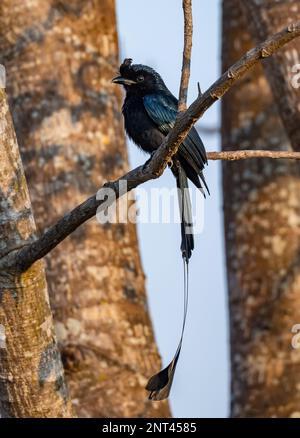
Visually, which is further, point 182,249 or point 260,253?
point 260,253

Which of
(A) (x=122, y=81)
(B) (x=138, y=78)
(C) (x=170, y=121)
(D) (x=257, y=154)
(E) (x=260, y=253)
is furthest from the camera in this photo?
(E) (x=260, y=253)

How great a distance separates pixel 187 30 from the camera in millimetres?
3688

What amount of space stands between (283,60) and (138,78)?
86cm

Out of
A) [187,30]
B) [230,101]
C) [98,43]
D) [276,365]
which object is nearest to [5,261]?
[187,30]

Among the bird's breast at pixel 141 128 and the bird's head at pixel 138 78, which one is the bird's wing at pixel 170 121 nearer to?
the bird's breast at pixel 141 128

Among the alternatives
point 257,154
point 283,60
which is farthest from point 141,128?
point 257,154

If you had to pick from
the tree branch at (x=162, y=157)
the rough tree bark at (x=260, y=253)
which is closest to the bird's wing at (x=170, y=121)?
the tree branch at (x=162, y=157)

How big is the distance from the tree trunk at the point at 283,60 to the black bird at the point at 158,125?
22.6 inches

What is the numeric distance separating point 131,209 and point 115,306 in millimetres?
648

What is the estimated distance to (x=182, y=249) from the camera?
4.55 meters

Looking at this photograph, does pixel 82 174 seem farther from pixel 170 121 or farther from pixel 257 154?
pixel 257 154

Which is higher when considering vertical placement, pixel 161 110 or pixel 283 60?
pixel 283 60

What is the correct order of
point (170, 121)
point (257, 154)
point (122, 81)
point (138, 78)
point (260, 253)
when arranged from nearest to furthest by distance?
point (257, 154), point (170, 121), point (122, 81), point (138, 78), point (260, 253)

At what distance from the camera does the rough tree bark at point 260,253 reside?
6328 millimetres
